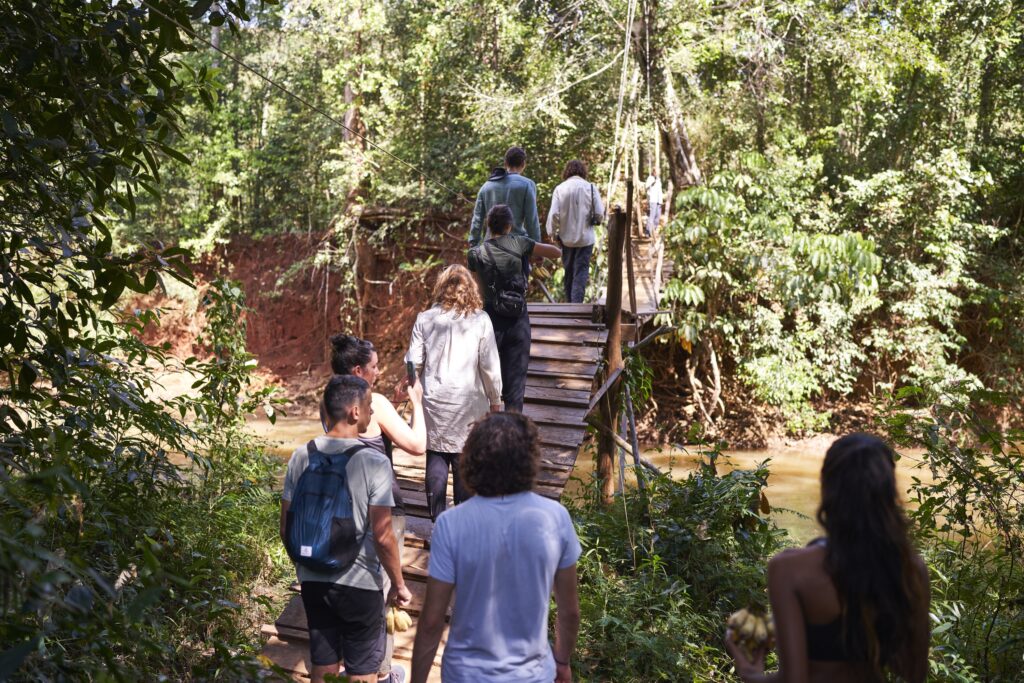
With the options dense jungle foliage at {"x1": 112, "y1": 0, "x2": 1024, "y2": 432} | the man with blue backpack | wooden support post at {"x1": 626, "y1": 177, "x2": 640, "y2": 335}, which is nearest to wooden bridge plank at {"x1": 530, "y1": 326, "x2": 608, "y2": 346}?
wooden support post at {"x1": 626, "y1": 177, "x2": 640, "y2": 335}

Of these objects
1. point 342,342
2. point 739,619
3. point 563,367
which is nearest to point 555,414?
point 563,367

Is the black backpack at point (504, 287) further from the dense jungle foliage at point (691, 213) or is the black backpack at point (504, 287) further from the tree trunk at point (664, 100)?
the tree trunk at point (664, 100)

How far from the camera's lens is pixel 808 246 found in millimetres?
12531

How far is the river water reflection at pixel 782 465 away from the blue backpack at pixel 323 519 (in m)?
7.43

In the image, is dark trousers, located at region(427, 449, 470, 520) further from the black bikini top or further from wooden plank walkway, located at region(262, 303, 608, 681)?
the black bikini top

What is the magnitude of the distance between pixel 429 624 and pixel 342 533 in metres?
0.59

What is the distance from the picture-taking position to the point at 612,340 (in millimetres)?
7016

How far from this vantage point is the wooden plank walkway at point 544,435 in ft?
14.5

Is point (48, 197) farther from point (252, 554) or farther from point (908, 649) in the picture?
point (252, 554)

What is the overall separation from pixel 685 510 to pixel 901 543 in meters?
4.50

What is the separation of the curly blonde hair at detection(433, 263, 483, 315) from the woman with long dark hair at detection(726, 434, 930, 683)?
96.1 inches

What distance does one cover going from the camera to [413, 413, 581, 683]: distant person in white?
2.42 m

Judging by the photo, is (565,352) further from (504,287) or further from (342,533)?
(342,533)

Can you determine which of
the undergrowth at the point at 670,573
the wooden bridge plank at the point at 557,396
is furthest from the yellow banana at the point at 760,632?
the wooden bridge plank at the point at 557,396
